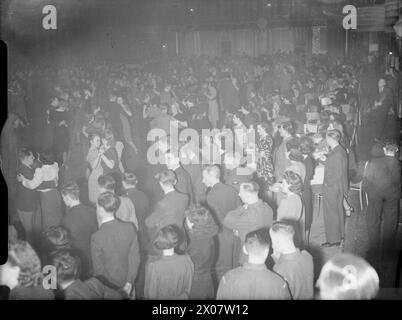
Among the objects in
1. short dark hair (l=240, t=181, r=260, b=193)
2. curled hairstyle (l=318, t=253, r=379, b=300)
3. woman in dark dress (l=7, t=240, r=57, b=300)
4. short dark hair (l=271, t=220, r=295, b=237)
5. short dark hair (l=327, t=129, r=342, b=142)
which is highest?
short dark hair (l=327, t=129, r=342, b=142)

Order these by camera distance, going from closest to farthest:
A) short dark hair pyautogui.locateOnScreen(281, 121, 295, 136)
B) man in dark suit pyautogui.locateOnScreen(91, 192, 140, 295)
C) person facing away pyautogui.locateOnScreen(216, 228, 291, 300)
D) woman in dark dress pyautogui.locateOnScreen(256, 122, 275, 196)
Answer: person facing away pyautogui.locateOnScreen(216, 228, 291, 300), man in dark suit pyautogui.locateOnScreen(91, 192, 140, 295), woman in dark dress pyautogui.locateOnScreen(256, 122, 275, 196), short dark hair pyautogui.locateOnScreen(281, 121, 295, 136)

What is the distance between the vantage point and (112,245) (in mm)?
2836

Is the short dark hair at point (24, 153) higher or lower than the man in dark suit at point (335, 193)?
higher

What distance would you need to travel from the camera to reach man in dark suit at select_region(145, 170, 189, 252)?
3408 millimetres

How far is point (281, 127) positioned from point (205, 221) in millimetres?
1823

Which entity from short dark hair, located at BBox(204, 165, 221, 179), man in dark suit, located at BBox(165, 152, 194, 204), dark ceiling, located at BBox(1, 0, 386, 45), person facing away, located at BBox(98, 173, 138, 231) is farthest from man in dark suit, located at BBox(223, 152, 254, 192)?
dark ceiling, located at BBox(1, 0, 386, 45)

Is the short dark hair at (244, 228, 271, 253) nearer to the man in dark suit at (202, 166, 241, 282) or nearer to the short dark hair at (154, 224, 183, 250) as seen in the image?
the short dark hair at (154, 224, 183, 250)

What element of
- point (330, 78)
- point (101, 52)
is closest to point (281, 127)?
point (330, 78)

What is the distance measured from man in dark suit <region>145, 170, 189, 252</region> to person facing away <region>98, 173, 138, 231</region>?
159 mm

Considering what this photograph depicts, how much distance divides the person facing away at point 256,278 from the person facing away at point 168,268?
29 cm

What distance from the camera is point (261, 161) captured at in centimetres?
420

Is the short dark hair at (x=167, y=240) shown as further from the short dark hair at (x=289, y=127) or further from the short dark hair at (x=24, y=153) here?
the short dark hair at (x=289, y=127)

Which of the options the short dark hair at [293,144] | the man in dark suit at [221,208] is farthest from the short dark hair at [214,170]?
the short dark hair at [293,144]

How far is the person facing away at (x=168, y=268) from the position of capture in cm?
271
